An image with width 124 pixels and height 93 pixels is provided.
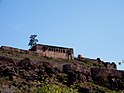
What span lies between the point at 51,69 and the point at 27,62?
4.79 meters

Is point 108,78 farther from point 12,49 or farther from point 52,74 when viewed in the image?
point 12,49

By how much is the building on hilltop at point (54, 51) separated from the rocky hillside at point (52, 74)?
196 cm

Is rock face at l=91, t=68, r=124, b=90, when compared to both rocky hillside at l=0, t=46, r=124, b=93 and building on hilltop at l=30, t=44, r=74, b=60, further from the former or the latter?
building on hilltop at l=30, t=44, r=74, b=60

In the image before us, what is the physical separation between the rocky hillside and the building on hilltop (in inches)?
77.3

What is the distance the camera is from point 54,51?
87062 millimetres

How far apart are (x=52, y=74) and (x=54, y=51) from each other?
11616mm

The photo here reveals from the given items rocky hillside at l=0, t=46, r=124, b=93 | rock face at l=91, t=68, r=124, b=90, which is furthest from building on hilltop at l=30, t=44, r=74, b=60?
rock face at l=91, t=68, r=124, b=90

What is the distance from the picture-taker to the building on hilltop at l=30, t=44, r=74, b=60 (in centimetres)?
8512

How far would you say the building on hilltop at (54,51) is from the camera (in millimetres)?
85125

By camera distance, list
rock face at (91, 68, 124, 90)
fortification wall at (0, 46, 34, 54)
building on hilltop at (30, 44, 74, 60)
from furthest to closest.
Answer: building on hilltop at (30, 44, 74, 60) → fortification wall at (0, 46, 34, 54) → rock face at (91, 68, 124, 90)

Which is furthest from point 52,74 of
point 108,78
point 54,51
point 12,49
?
point 108,78

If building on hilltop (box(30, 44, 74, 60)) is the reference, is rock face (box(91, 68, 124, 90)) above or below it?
below

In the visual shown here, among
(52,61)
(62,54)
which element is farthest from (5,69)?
(62,54)

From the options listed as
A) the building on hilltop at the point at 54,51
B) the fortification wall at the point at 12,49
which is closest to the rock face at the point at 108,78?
the building on hilltop at the point at 54,51
